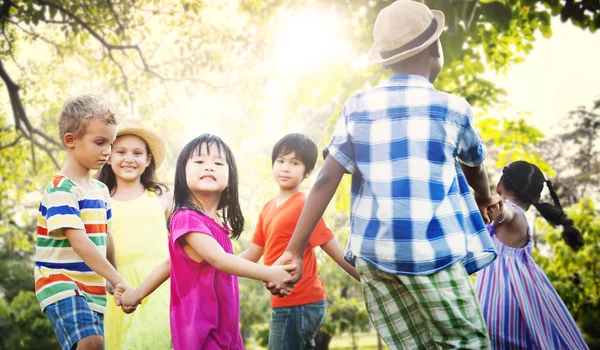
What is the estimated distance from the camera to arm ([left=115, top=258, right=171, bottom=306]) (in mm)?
2418

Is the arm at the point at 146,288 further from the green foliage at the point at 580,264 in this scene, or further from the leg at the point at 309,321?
the green foliage at the point at 580,264

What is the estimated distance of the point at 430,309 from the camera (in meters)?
1.81

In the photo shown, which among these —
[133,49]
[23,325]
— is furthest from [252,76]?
[23,325]

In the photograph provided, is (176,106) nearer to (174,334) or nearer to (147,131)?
(147,131)

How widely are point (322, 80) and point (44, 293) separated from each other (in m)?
4.95

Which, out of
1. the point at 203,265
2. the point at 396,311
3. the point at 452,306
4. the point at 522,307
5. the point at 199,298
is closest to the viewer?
the point at 452,306

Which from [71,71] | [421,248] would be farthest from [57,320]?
[71,71]

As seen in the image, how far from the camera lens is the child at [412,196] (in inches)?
70.7

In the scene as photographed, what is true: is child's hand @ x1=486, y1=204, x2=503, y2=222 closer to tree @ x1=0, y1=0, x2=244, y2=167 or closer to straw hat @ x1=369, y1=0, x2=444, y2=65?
straw hat @ x1=369, y1=0, x2=444, y2=65

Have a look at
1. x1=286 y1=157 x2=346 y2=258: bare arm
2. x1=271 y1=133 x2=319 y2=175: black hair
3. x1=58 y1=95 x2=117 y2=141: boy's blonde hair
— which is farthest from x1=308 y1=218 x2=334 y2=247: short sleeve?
x1=58 y1=95 x2=117 y2=141: boy's blonde hair

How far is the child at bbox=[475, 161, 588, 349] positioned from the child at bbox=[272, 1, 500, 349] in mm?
1107

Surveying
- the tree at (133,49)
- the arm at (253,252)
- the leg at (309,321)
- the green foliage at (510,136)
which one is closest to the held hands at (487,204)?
the leg at (309,321)

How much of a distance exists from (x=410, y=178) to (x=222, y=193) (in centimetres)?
106

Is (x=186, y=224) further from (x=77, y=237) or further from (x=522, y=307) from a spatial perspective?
(x=522, y=307)
